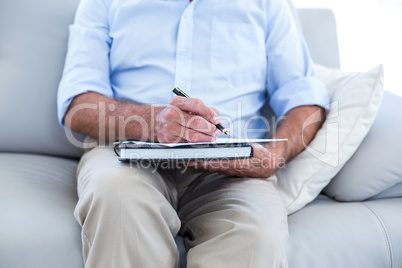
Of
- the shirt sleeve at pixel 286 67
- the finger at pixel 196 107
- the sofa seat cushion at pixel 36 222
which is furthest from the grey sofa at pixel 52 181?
the finger at pixel 196 107

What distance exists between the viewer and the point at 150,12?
1.28 metres

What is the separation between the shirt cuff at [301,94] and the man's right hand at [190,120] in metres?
0.41

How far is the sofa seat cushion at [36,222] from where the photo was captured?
88cm

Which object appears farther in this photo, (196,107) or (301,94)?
(301,94)

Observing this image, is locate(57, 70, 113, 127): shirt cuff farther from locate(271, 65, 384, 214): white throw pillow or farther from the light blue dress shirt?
locate(271, 65, 384, 214): white throw pillow

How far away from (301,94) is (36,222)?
83 centimetres

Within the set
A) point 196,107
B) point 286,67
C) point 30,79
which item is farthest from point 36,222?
point 286,67

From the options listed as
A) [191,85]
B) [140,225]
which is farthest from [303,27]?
[140,225]

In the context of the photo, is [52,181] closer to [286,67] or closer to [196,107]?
[196,107]

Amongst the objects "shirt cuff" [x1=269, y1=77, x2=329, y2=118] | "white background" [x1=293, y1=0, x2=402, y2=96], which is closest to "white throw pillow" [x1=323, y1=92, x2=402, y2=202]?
"shirt cuff" [x1=269, y1=77, x2=329, y2=118]

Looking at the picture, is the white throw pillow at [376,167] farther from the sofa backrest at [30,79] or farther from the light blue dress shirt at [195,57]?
the sofa backrest at [30,79]

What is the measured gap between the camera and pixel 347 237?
978 millimetres

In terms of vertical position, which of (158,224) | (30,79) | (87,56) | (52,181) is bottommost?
(52,181)

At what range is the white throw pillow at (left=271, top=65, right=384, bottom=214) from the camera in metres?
1.09
